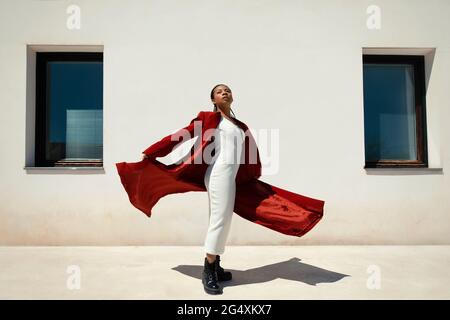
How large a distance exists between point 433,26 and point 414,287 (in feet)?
11.4

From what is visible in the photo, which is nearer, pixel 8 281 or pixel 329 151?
pixel 8 281

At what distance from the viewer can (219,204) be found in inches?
104

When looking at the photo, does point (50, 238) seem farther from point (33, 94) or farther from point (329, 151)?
point (329, 151)

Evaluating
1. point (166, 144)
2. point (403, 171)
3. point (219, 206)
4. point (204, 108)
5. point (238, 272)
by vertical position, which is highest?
point (204, 108)

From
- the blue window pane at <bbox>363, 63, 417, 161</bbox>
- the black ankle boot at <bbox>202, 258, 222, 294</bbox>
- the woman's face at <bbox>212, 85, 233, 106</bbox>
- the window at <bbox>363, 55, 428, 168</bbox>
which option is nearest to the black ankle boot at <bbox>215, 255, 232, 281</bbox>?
the black ankle boot at <bbox>202, 258, 222, 294</bbox>

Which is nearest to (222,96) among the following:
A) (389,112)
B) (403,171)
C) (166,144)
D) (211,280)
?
(166,144)

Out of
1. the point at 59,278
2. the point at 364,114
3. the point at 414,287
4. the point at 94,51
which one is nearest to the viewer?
the point at 414,287

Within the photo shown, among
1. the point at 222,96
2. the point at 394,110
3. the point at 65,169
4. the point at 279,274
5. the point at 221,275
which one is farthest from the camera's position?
the point at 394,110

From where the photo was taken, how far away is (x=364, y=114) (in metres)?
4.80

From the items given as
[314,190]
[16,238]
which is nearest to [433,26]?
[314,190]

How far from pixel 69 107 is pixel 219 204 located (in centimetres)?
309

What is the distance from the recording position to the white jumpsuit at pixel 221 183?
2.65 meters

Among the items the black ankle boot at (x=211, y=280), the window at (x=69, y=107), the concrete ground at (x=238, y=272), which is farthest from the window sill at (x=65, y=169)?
the black ankle boot at (x=211, y=280)

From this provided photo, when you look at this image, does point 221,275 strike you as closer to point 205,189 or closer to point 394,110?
point 205,189
